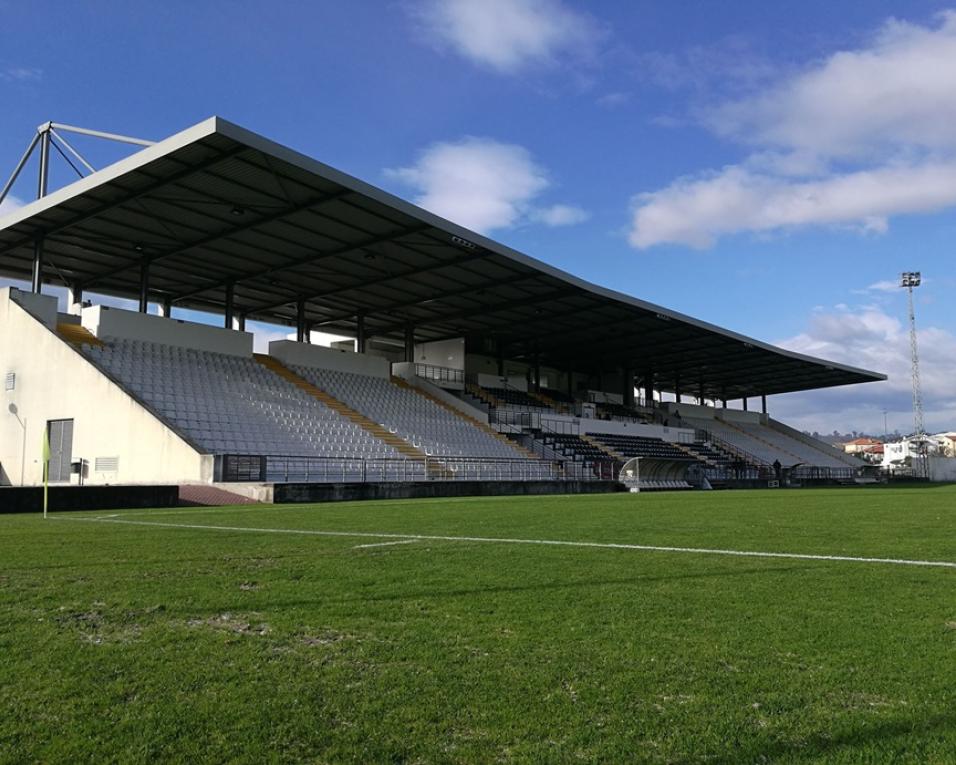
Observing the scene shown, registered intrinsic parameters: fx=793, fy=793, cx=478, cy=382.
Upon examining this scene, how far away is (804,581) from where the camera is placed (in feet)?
20.7

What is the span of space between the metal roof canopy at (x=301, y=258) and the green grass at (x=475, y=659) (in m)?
17.3

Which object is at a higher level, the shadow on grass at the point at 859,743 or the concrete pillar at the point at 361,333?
the concrete pillar at the point at 361,333

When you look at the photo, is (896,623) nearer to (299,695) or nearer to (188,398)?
(299,695)

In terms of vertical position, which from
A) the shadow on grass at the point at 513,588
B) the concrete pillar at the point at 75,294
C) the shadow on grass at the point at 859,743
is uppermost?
the concrete pillar at the point at 75,294

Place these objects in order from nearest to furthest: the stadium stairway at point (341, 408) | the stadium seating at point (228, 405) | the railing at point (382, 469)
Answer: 1. the railing at point (382, 469)
2. the stadium seating at point (228, 405)
3. the stadium stairway at point (341, 408)

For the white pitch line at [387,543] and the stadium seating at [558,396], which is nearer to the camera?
the white pitch line at [387,543]

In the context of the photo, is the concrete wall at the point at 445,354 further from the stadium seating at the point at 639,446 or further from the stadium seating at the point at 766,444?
the stadium seating at the point at 766,444

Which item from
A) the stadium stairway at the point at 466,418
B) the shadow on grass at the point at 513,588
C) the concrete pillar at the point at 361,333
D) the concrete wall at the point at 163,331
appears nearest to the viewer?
the shadow on grass at the point at 513,588

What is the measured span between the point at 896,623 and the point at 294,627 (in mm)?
3570

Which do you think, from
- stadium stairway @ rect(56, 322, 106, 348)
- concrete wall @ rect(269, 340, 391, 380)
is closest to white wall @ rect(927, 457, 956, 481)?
concrete wall @ rect(269, 340, 391, 380)

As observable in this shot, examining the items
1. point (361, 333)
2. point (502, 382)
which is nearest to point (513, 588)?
point (361, 333)

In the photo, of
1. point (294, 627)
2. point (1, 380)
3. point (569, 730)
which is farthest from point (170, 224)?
point (569, 730)

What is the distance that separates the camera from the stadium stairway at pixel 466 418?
38.5m

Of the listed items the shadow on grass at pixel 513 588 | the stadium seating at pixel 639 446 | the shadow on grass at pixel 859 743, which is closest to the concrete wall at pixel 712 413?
the stadium seating at pixel 639 446
